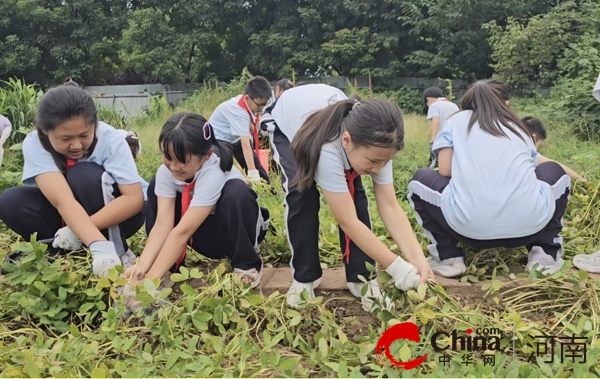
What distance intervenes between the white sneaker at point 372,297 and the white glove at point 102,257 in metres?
0.92

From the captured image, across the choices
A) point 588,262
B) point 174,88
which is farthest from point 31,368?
point 174,88

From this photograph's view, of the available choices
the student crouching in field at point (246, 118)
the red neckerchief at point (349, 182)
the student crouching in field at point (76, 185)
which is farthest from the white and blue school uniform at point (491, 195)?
the student crouching in field at point (246, 118)

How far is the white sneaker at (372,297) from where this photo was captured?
72.7 inches

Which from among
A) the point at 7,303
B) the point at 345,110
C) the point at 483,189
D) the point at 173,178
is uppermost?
the point at 345,110

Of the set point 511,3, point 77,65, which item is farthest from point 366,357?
point 77,65

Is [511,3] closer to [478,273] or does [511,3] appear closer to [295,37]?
[295,37]

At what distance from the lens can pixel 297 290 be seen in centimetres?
211

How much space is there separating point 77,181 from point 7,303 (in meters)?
0.54

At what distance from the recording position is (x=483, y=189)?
2.11 metres

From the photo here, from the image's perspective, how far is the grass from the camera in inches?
58.9

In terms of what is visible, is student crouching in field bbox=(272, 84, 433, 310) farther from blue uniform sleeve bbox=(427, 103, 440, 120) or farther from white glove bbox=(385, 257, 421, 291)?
blue uniform sleeve bbox=(427, 103, 440, 120)

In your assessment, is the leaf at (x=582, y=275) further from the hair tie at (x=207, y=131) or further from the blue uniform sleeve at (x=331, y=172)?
the hair tie at (x=207, y=131)

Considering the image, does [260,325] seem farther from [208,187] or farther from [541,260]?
[541,260]

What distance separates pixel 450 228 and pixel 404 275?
584mm
